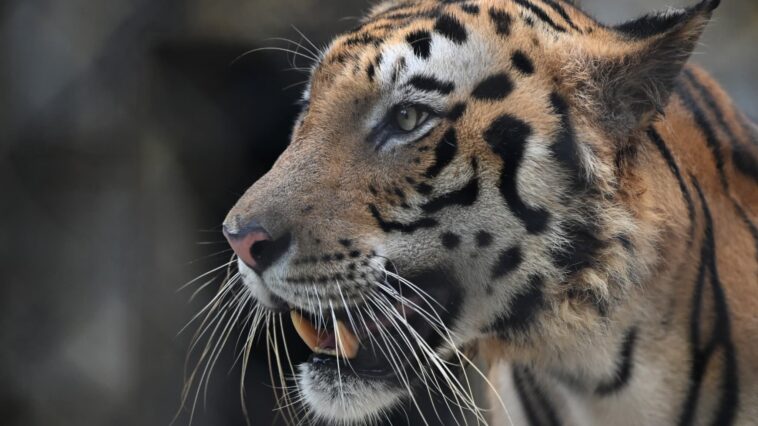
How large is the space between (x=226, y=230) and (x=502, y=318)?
1.13ft

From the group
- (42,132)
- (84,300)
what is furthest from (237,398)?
(42,132)

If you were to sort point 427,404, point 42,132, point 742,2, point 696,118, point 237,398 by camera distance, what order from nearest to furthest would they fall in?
point 696,118, point 742,2, point 427,404, point 42,132, point 237,398

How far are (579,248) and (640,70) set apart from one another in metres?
0.21

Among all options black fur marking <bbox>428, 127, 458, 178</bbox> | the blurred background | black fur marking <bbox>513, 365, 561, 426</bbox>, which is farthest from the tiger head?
the blurred background

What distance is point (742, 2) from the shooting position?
151cm

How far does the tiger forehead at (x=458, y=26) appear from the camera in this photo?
1.03 metres

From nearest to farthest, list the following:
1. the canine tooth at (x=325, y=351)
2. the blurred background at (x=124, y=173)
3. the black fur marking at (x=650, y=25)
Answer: the black fur marking at (x=650, y=25) < the canine tooth at (x=325, y=351) < the blurred background at (x=124, y=173)

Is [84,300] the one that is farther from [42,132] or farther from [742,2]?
[742,2]

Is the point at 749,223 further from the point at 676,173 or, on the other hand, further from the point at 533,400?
the point at 533,400

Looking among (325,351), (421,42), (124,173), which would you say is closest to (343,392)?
(325,351)

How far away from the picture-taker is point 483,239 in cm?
99

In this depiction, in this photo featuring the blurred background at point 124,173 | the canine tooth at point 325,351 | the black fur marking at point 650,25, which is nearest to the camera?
the black fur marking at point 650,25

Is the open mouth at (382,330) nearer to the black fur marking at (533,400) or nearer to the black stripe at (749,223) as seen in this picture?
the black fur marking at (533,400)

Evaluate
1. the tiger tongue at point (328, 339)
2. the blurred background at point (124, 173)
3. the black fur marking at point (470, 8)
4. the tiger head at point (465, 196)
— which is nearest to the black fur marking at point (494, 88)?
the tiger head at point (465, 196)
